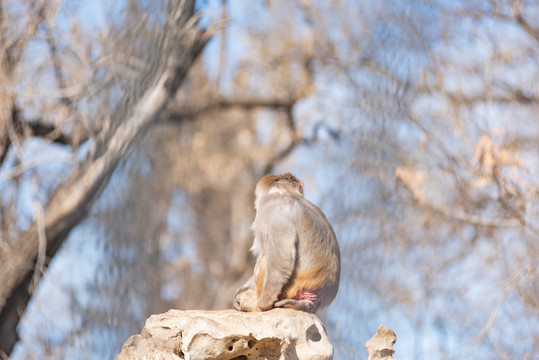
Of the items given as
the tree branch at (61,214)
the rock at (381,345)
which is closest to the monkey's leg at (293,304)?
the rock at (381,345)

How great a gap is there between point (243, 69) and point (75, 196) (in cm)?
426

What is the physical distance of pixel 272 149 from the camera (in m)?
7.61

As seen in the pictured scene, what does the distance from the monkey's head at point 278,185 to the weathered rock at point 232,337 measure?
0.62 metres

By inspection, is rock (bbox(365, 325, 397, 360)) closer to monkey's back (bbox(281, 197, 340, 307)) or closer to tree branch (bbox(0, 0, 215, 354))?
monkey's back (bbox(281, 197, 340, 307))

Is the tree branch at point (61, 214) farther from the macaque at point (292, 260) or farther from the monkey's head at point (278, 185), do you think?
the macaque at point (292, 260)

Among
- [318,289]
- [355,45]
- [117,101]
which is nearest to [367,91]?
[355,45]

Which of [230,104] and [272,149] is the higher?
[230,104]

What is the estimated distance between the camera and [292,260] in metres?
2.23

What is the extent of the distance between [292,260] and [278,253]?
2.3 inches

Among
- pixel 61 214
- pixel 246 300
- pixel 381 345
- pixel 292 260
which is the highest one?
pixel 292 260

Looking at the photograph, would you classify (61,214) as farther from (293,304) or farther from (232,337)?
(232,337)

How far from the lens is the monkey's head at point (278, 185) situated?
8.21 ft

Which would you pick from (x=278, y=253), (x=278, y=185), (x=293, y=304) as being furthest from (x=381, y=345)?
(x=278, y=185)

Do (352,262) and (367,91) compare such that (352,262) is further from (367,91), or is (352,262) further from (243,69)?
(243,69)
